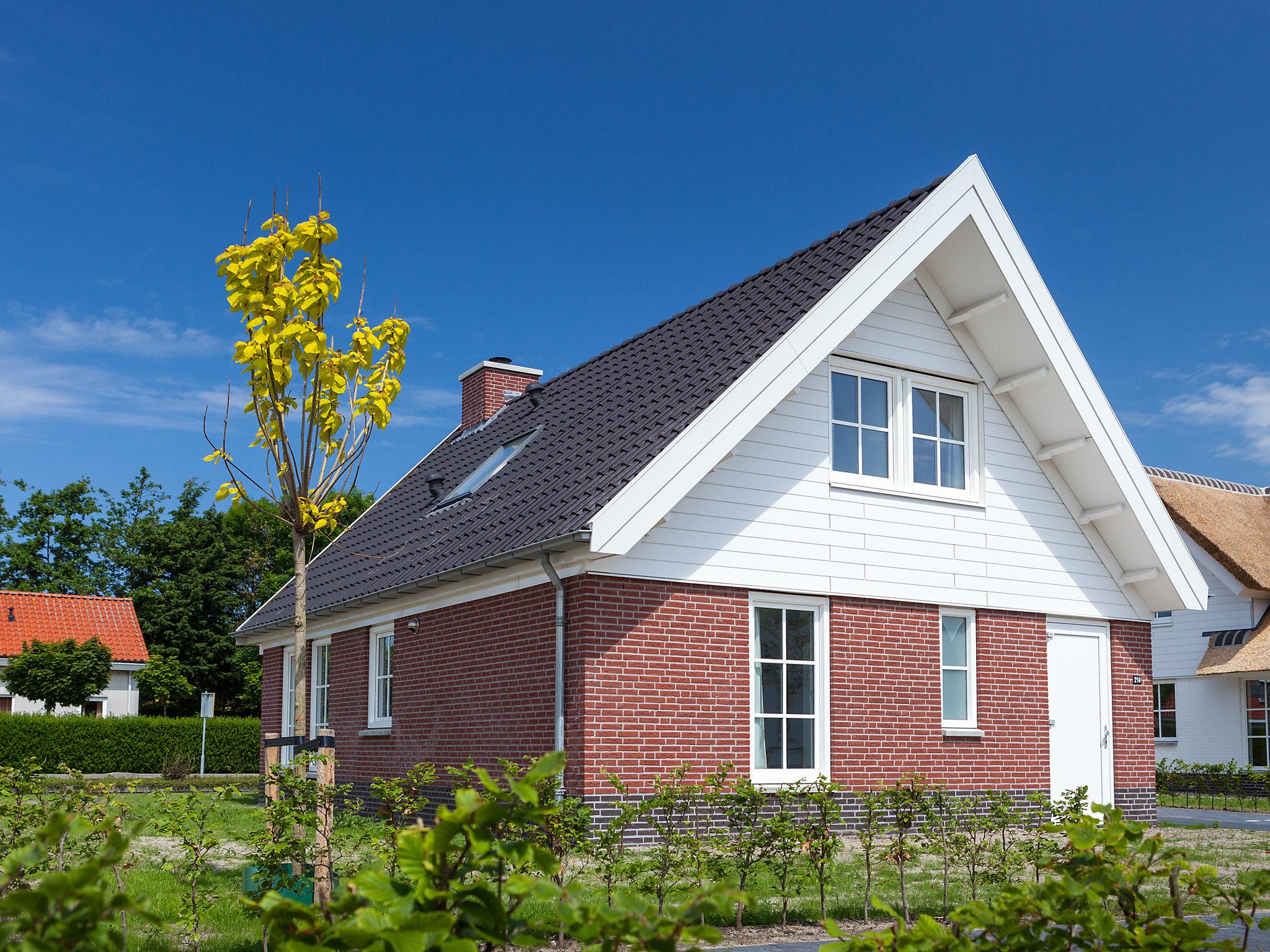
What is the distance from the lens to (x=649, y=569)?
40.5ft

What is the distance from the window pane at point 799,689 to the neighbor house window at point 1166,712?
62.5 ft

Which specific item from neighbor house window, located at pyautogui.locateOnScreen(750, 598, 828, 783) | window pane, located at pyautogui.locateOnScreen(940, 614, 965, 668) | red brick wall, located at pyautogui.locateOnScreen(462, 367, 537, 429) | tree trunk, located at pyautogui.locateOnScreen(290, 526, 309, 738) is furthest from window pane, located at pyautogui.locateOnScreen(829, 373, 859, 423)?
red brick wall, located at pyautogui.locateOnScreen(462, 367, 537, 429)

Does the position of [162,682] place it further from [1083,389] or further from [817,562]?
[1083,389]

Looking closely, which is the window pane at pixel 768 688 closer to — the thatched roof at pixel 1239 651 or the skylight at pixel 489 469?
the skylight at pixel 489 469

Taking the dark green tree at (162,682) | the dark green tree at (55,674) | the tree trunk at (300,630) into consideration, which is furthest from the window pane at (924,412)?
the dark green tree at (162,682)

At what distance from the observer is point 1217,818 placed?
62.7 ft

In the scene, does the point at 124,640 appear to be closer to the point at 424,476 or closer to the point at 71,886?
the point at 424,476

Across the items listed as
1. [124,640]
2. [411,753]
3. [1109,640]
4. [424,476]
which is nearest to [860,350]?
[1109,640]

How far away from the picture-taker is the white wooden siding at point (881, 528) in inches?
506

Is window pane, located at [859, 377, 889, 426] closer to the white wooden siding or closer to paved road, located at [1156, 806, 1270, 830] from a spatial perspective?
the white wooden siding

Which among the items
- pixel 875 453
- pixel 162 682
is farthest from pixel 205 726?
pixel 875 453

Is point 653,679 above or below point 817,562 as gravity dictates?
below

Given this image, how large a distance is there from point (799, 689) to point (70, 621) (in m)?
42.3

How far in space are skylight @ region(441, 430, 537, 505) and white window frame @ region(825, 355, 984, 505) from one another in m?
5.03
